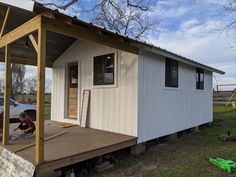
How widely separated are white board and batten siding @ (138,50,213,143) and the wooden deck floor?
0.85m

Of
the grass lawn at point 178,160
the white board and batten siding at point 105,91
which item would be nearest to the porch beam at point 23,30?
the white board and batten siding at point 105,91

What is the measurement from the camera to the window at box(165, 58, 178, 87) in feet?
23.7

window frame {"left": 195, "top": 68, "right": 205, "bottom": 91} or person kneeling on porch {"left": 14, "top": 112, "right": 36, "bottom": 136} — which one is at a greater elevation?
window frame {"left": 195, "top": 68, "right": 205, "bottom": 91}

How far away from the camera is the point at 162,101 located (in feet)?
22.7

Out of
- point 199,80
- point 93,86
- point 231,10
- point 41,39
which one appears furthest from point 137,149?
point 231,10

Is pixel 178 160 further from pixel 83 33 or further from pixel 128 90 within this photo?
pixel 83 33

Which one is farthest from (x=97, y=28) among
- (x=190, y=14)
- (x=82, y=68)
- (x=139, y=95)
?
(x=190, y=14)

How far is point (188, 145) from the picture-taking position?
22.1 feet

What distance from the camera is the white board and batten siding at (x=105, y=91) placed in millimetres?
5973

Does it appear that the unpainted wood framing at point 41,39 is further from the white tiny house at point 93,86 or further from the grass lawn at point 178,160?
the grass lawn at point 178,160

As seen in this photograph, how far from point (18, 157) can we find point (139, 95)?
3075mm

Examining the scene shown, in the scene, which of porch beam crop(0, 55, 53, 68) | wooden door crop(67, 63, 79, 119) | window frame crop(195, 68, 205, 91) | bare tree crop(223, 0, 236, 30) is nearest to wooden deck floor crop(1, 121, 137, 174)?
wooden door crop(67, 63, 79, 119)

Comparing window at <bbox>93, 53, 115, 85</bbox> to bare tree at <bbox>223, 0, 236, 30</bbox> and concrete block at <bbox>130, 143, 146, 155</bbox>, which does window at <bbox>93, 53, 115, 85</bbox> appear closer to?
concrete block at <bbox>130, 143, 146, 155</bbox>

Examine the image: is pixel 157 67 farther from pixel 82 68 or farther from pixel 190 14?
pixel 190 14
